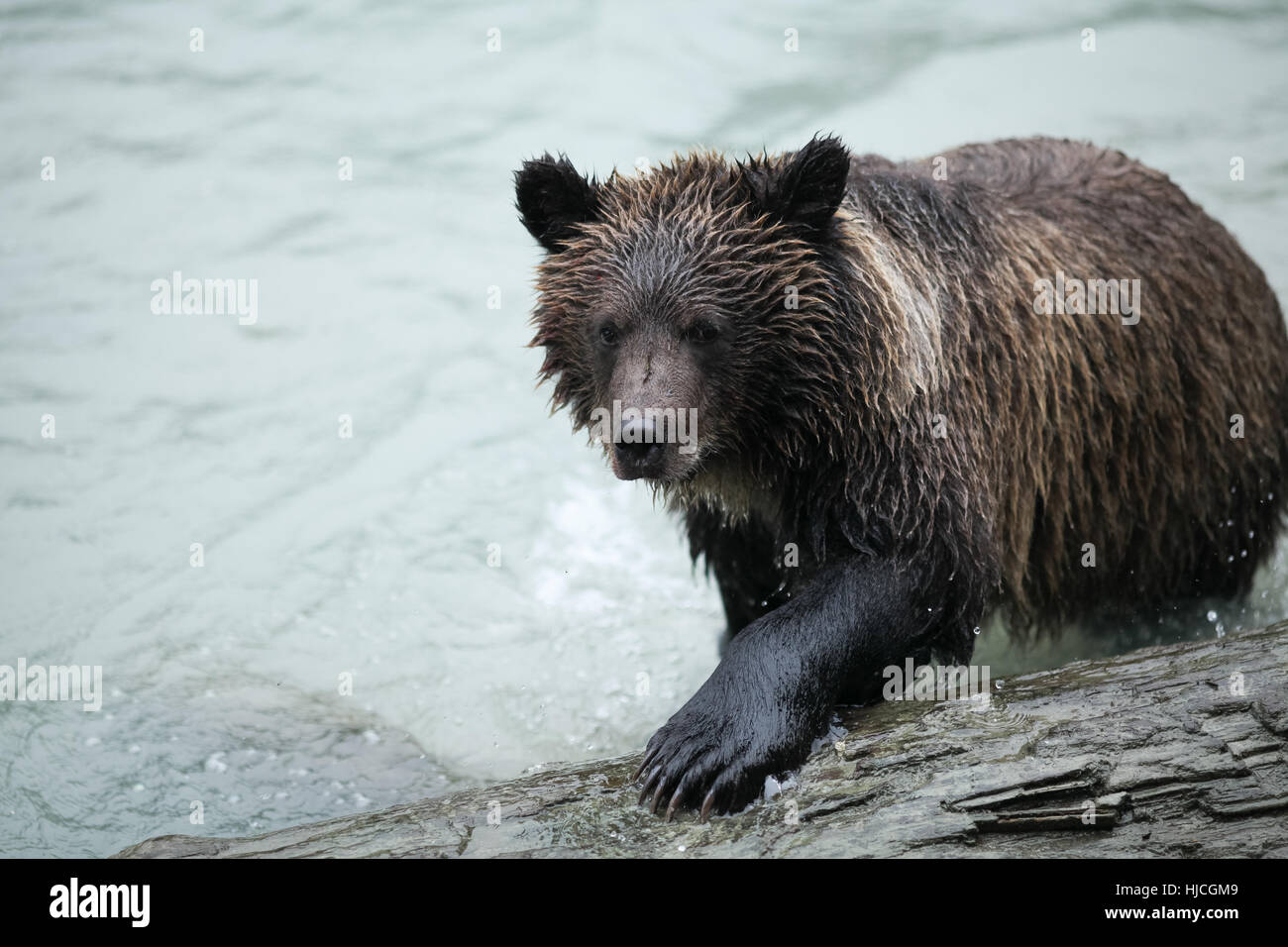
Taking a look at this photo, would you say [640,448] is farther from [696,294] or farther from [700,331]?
[696,294]

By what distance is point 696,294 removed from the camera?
6.21m

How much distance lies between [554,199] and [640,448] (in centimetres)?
154

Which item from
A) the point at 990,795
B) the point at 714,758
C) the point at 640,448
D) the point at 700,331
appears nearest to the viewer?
the point at 990,795

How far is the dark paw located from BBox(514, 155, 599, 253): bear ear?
2436 millimetres

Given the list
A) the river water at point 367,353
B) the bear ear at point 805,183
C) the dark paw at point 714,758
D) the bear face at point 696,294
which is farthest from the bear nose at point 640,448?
the river water at point 367,353

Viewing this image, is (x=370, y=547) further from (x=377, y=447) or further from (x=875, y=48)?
(x=875, y=48)

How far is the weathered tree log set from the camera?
5.22 m

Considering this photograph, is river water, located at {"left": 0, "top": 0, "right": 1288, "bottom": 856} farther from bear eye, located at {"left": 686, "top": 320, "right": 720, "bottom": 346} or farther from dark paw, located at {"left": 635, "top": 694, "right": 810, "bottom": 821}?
bear eye, located at {"left": 686, "top": 320, "right": 720, "bottom": 346}

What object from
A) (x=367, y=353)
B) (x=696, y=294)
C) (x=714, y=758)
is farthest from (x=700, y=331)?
(x=367, y=353)

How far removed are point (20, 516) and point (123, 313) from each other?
2952 millimetres

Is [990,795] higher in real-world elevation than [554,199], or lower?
lower

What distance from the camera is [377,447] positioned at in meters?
11.6

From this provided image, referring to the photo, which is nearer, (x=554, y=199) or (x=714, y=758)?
(x=714, y=758)

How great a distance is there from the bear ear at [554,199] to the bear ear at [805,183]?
0.80 m
